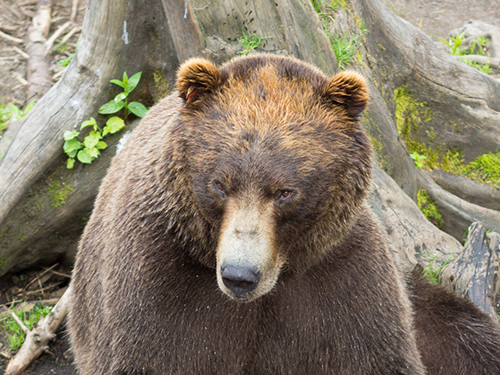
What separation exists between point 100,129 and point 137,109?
1.35ft

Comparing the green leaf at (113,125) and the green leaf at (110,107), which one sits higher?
the green leaf at (110,107)

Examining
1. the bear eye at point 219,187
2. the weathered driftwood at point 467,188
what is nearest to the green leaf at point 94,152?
the bear eye at point 219,187

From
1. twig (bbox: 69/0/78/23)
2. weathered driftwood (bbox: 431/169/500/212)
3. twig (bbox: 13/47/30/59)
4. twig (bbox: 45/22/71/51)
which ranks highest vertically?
twig (bbox: 69/0/78/23)

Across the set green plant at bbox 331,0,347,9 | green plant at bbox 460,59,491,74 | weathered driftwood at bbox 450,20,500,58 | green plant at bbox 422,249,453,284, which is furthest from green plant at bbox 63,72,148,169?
weathered driftwood at bbox 450,20,500,58

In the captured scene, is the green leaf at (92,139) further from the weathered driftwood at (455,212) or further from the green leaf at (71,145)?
the weathered driftwood at (455,212)

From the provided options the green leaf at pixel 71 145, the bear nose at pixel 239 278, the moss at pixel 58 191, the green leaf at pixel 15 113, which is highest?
the bear nose at pixel 239 278

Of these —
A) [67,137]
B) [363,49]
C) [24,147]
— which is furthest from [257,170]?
[363,49]

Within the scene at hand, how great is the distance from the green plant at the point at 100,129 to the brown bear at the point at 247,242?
125cm

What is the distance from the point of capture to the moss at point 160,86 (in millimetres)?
4953

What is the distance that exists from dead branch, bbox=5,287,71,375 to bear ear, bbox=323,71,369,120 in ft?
10.1

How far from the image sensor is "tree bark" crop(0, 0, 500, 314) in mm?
4309

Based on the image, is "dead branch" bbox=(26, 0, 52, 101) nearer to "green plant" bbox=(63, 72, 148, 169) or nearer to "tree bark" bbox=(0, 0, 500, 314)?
"tree bark" bbox=(0, 0, 500, 314)

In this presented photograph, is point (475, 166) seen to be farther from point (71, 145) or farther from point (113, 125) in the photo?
point (71, 145)

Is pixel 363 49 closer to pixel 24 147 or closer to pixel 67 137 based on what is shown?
pixel 67 137
